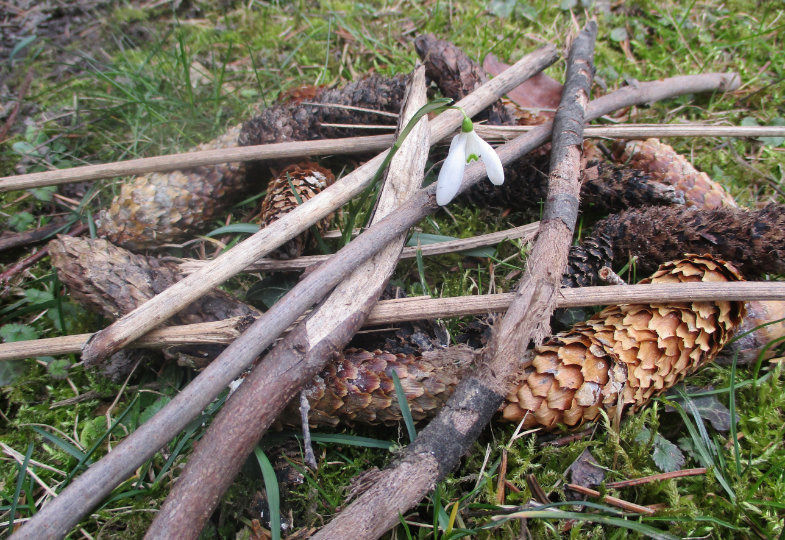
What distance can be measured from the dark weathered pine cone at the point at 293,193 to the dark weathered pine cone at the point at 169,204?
23 cm

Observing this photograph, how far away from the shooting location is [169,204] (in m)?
2.03

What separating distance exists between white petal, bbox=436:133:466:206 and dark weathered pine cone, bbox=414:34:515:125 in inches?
29.3

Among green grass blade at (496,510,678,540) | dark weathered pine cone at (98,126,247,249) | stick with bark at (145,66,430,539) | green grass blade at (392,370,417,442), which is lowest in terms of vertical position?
green grass blade at (496,510,678,540)

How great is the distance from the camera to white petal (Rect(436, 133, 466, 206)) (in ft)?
5.13

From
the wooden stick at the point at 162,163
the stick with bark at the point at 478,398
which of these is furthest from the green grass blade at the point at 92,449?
the wooden stick at the point at 162,163

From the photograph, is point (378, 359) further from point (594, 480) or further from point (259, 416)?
point (594, 480)

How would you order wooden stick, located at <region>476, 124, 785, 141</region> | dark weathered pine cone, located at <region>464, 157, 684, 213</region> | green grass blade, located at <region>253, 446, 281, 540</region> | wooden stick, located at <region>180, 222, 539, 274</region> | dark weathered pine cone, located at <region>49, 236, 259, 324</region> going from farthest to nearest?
wooden stick, located at <region>476, 124, 785, 141</region>, dark weathered pine cone, located at <region>464, 157, 684, 213</region>, wooden stick, located at <region>180, 222, 539, 274</region>, dark weathered pine cone, located at <region>49, 236, 259, 324</region>, green grass blade, located at <region>253, 446, 281, 540</region>

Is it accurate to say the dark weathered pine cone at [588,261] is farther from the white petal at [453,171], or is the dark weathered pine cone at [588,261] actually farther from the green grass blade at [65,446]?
the green grass blade at [65,446]

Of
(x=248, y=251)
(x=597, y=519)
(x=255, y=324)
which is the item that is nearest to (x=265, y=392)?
(x=255, y=324)

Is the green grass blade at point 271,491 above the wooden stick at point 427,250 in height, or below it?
below

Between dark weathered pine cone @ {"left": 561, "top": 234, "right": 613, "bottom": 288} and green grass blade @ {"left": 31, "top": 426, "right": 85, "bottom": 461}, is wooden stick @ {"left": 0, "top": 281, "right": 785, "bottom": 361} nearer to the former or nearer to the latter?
dark weathered pine cone @ {"left": 561, "top": 234, "right": 613, "bottom": 288}

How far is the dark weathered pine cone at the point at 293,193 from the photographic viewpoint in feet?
6.04

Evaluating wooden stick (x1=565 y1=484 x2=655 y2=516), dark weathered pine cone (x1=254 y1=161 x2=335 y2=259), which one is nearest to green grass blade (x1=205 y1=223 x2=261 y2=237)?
dark weathered pine cone (x1=254 y1=161 x2=335 y2=259)

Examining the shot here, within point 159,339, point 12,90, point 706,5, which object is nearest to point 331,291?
point 159,339
